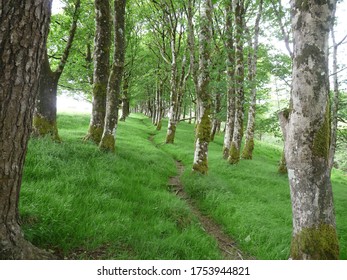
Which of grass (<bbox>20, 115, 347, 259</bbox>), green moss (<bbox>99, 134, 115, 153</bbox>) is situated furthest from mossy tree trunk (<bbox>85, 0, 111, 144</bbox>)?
grass (<bbox>20, 115, 347, 259</bbox>)

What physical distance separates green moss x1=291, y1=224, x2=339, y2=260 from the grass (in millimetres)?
1554

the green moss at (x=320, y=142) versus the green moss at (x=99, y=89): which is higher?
the green moss at (x=99, y=89)

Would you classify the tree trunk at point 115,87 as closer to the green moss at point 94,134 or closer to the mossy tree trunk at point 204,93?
the green moss at point 94,134

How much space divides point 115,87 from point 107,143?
244 cm

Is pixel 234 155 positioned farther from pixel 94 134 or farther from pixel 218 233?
pixel 218 233

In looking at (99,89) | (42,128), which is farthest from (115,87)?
(42,128)

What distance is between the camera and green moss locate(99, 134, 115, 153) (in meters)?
10.2

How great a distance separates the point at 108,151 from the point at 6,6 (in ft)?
25.3

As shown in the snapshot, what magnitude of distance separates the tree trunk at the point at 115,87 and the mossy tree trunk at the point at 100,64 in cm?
43

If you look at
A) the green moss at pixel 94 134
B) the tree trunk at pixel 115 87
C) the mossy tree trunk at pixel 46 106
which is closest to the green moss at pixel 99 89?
the tree trunk at pixel 115 87

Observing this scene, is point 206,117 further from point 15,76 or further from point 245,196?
point 15,76

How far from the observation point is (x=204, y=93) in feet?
35.0

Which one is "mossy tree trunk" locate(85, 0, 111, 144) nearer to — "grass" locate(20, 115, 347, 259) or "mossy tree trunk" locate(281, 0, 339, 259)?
"grass" locate(20, 115, 347, 259)

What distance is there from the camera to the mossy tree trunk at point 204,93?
34.1ft
